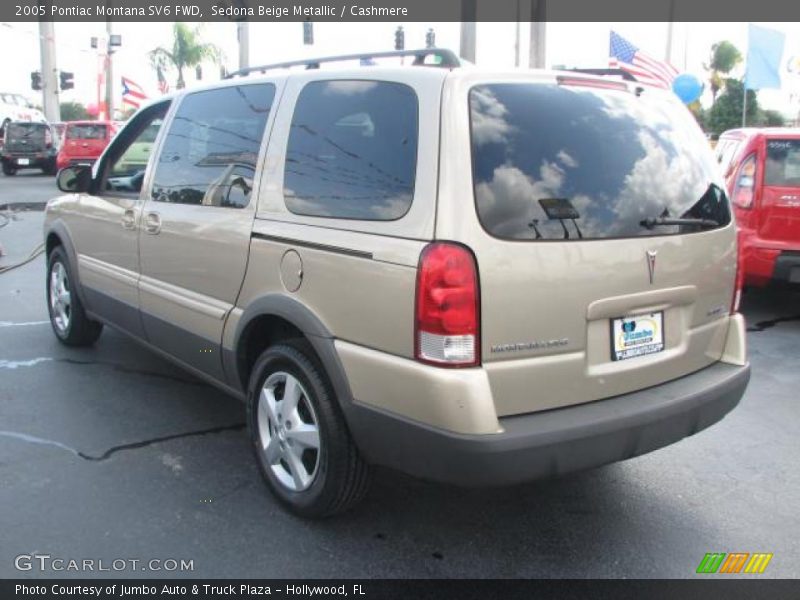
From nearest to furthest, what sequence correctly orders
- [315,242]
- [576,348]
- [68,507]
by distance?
1. [576,348]
2. [315,242]
3. [68,507]

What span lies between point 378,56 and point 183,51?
45313 millimetres

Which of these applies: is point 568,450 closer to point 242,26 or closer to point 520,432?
point 520,432

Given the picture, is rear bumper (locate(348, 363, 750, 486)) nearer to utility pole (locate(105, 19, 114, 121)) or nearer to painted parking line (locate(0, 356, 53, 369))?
painted parking line (locate(0, 356, 53, 369))

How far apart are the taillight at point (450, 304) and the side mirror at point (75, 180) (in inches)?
130

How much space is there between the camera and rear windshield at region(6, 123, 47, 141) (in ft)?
79.2

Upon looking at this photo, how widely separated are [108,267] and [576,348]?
3.21 metres

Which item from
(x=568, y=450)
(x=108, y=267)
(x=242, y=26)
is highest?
(x=242, y=26)

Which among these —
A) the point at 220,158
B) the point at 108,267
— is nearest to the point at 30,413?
the point at 108,267

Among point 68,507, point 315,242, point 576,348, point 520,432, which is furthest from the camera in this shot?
point 68,507

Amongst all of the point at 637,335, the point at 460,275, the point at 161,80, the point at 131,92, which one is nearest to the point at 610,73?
the point at 637,335

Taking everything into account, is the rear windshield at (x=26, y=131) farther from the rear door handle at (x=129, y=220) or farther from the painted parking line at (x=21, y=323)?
the rear door handle at (x=129, y=220)

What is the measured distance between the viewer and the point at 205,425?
169 inches

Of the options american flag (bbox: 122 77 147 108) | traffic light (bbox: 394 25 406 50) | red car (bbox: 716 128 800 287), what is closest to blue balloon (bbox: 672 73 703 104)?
traffic light (bbox: 394 25 406 50)

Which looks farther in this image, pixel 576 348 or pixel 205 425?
pixel 205 425
